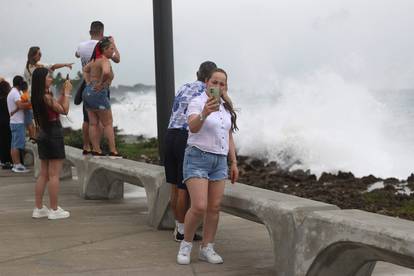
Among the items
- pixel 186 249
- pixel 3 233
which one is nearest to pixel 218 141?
pixel 186 249

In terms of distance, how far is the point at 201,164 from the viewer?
5207 mm

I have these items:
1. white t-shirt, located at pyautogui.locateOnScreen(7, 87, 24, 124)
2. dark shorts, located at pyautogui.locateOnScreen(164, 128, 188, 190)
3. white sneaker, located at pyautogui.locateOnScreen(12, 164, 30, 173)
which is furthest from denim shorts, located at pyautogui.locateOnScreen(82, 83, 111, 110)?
white sneaker, located at pyautogui.locateOnScreen(12, 164, 30, 173)

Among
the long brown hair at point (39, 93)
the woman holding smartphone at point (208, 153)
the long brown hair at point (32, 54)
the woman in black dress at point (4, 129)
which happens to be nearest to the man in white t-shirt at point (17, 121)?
the woman in black dress at point (4, 129)

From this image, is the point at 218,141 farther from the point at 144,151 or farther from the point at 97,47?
the point at 144,151

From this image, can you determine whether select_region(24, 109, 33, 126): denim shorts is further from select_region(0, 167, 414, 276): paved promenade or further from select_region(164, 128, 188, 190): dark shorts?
select_region(164, 128, 188, 190): dark shorts

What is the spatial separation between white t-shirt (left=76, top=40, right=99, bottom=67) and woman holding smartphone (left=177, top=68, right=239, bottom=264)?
3.44 meters

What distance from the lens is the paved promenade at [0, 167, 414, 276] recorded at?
17.8 feet

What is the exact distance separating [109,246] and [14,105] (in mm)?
6080

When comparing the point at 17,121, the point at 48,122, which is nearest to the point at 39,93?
the point at 48,122

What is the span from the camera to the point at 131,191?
10.2 metres

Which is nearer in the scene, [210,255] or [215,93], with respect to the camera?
[215,93]

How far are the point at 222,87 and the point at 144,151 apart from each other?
14924 millimetres

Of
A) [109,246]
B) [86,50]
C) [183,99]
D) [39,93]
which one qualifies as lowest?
[109,246]

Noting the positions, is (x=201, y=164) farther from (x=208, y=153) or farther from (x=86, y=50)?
(x=86, y=50)
